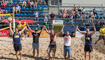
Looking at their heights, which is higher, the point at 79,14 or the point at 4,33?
the point at 79,14

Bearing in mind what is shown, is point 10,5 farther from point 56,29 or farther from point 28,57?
point 28,57

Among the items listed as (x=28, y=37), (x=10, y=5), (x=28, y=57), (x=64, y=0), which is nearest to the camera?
(x=28, y=57)

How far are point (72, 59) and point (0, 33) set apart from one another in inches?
349

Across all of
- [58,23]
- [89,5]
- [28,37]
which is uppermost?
[89,5]

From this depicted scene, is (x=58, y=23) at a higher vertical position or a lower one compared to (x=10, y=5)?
lower

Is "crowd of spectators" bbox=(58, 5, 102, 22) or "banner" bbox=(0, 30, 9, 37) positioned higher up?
"crowd of spectators" bbox=(58, 5, 102, 22)

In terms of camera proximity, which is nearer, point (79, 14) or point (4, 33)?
point (4, 33)

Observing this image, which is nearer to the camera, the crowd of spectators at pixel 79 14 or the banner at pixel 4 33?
the banner at pixel 4 33

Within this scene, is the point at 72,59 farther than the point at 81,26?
No

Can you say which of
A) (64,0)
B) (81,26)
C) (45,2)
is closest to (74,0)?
(64,0)

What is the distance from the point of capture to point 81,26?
56.3 feet

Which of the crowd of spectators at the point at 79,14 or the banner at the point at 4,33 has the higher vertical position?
the crowd of spectators at the point at 79,14

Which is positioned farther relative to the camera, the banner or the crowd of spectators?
the crowd of spectators

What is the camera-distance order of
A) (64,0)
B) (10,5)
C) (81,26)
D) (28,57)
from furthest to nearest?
1. (64,0)
2. (10,5)
3. (81,26)
4. (28,57)
